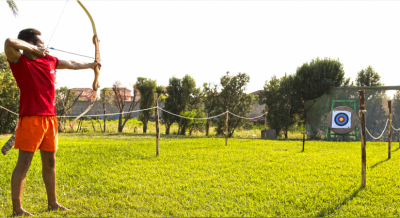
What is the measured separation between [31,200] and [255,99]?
1172cm

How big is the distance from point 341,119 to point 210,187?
33.0ft

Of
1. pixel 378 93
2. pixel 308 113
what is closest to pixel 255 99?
pixel 308 113

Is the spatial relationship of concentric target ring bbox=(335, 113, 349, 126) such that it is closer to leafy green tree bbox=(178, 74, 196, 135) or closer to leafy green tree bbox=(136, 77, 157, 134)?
leafy green tree bbox=(178, 74, 196, 135)

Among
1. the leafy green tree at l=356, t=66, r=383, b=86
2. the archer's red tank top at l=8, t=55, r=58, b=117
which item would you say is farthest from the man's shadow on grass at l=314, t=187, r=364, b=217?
the leafy green tree at l=356, t=66, r=383, b=86

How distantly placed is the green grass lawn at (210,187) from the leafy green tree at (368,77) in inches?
387

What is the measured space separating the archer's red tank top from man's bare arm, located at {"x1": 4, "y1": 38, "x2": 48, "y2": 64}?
0.07 meters

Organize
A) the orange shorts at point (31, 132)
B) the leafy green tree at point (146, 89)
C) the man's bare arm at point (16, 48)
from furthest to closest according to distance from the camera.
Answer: the leafy green tree at point (146, 89) < the orange shorts at point (31, 132) < the man's bare arm at point (16, 48)

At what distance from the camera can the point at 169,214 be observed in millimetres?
2764

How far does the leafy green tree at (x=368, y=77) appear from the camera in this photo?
14.1 metres

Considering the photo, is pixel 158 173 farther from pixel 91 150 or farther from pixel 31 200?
pixel 91 150

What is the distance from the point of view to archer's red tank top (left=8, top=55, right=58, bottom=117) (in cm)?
254

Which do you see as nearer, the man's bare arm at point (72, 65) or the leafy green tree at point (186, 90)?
the man's bare arm at point (72, 65)

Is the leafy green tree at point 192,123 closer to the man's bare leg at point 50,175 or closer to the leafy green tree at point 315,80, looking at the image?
the leafy green tree at point 315,80

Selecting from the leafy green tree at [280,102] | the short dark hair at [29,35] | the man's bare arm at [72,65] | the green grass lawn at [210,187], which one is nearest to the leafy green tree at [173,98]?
the leafy green tree at [280,102]
